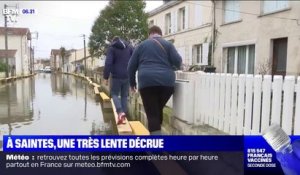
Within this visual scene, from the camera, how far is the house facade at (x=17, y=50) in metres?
1.45

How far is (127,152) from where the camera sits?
115 centimetres

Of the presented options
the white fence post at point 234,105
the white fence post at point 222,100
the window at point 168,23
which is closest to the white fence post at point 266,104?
the white fence post at point 234,105

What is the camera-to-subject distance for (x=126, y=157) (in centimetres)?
114

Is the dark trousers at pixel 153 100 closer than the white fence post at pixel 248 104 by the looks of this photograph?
Yes

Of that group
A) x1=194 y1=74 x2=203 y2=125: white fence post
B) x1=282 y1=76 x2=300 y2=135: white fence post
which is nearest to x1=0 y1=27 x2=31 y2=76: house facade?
x1=282 y1=76 x2=300 y2=135: white fence post

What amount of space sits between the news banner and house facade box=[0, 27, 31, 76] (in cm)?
50

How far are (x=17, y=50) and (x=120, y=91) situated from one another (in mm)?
1296

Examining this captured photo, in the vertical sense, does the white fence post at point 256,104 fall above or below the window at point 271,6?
below

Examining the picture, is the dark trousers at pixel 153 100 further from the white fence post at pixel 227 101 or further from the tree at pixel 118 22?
the white fence post at pixel 227 101

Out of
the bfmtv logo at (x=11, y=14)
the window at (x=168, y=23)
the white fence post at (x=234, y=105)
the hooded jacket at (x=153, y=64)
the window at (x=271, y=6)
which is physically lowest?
the white fence post at (x=234, y=105)

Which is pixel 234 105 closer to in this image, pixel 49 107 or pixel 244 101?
pixel 244 101

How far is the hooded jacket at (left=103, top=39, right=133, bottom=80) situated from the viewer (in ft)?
7.16

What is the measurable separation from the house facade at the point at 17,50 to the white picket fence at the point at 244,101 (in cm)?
139

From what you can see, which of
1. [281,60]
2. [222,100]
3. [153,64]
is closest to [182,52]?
[153,64]
